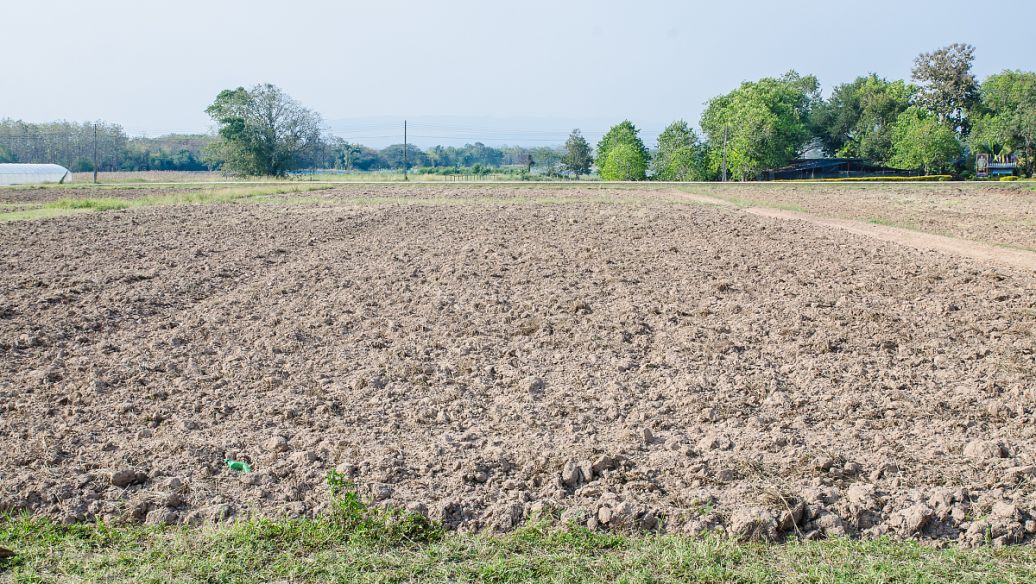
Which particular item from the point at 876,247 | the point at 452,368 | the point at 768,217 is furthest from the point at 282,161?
the point at 452,368

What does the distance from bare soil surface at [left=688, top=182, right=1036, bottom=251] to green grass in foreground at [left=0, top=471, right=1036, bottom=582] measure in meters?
14.9

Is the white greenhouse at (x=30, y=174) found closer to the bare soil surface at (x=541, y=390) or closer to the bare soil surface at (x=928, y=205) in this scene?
the bare soil surface at (x=928, y=205)

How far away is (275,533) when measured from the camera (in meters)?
4.76

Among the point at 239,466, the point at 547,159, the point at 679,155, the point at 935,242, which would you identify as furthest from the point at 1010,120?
the point at 239,466

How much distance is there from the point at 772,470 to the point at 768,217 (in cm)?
1940

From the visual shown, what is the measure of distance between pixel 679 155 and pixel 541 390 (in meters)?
85.6

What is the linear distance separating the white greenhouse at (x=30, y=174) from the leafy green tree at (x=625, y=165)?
57645 millimetres

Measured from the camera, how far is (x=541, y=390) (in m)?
7.44

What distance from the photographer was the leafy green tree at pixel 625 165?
9806 cm

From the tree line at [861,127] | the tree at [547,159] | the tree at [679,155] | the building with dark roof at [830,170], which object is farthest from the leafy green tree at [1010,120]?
the tree at [547,159]

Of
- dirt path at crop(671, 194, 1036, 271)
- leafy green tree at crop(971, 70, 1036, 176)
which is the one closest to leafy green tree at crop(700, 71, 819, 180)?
leafy green tree at crop(971, 70, 1036, 176)

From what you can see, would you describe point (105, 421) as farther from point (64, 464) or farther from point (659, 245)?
point (659, 245)

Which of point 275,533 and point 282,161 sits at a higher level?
point 282,161

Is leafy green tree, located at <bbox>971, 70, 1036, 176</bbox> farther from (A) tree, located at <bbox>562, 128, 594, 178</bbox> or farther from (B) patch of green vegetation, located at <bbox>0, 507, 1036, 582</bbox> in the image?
(B) patch of green vegetation, located at <bbox>0, 507, 1036, 582</bbox>
